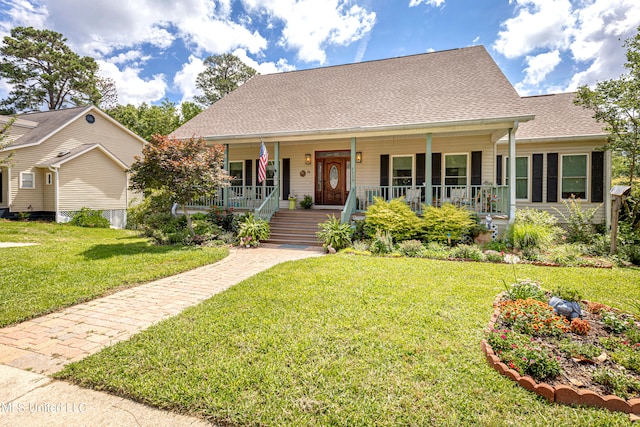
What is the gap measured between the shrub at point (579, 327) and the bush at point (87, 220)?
18.8 metres

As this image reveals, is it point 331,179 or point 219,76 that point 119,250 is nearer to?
point 331,179

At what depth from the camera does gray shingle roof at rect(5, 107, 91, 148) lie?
56.6 feet

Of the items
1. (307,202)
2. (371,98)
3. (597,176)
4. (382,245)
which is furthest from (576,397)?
(597,176)

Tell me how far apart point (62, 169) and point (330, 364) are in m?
19.5

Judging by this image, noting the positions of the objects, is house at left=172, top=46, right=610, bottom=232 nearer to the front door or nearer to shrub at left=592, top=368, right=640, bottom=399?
the front door

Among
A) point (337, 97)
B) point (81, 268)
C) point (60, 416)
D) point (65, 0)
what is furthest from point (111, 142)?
point (60, 416)

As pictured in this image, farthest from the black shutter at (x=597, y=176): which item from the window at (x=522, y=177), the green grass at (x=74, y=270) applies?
the green grass at (x=74, y=270)

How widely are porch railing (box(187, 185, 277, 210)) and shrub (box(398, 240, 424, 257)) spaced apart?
17.8 ft

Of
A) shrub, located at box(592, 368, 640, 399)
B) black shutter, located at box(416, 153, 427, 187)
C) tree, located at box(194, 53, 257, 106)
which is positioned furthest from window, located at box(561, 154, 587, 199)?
tree, located at box(194, 53, 257, 106)

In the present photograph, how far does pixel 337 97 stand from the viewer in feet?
44.0

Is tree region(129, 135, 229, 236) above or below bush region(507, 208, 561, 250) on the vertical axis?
above

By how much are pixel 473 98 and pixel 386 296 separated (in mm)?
9009

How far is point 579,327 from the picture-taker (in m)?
3.30

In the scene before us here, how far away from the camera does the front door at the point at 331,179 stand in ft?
42.7
